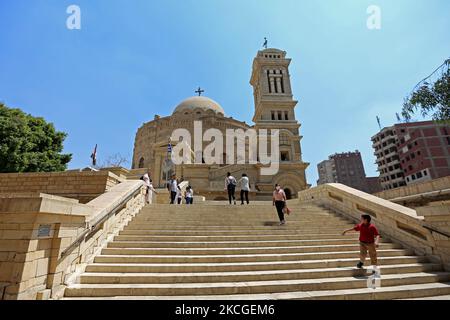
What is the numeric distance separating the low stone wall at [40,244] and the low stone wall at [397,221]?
727 cm

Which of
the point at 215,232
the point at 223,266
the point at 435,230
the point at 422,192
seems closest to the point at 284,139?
the point at 422,192

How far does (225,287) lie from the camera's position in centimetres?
349

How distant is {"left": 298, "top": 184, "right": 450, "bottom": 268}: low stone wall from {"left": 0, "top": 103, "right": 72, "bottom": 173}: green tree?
55.8ft

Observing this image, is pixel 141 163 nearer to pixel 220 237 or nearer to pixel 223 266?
pixel 220 237

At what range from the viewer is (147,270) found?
4.02 meters

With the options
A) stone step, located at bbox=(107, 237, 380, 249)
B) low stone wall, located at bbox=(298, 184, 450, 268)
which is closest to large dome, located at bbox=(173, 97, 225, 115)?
low stone wall, located at bbox=(298, 184, 450, 268)

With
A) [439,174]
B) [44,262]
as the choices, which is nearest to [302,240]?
[44,262]

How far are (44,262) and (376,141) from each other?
61.8 m

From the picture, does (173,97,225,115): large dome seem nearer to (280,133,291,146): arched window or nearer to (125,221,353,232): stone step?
(280,133,291,146): arched window

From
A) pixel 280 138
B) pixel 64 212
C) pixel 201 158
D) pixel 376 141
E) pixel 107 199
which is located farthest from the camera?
pixel 376 141

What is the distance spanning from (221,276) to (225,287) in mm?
361

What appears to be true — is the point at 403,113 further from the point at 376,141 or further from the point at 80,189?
the point at 376,141

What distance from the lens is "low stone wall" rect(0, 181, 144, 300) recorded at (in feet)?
9.24
